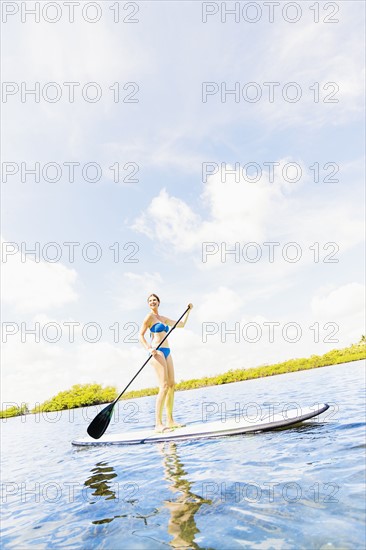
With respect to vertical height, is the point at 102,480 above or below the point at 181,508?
below

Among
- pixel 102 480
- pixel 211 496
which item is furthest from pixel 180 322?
pixel 211 496

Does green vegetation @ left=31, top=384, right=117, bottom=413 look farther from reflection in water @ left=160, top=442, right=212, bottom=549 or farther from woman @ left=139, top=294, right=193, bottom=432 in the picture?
reflection in water @ left=160, top=442, right=212, bottom=549

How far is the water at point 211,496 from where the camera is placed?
286 cm

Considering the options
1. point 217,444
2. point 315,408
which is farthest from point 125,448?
point 315,408

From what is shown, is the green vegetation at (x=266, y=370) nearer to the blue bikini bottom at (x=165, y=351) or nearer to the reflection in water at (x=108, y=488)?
the blue bikini bottom at (x=165, y=351)

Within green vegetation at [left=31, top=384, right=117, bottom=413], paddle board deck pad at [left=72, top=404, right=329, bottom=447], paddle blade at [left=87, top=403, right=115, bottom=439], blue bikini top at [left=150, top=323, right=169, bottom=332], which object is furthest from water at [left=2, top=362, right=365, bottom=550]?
green vegetation at [left=31, top=384, right=117, bottom=413]

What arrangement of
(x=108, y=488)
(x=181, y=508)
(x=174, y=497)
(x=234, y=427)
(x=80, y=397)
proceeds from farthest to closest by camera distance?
(x=80, y=397) → (x=234, y=427) → (x=108, y=488) → (x=174, y=497) → (x=181, y=508)

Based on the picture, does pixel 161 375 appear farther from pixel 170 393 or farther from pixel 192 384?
pixel 192 384

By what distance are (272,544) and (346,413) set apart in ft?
16.8

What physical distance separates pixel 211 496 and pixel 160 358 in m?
3.98

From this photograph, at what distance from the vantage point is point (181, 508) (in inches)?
142

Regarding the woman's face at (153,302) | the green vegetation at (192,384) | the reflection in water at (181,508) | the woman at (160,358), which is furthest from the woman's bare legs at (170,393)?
the green vegetation at (192,384)

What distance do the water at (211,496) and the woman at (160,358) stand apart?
38.1 inches

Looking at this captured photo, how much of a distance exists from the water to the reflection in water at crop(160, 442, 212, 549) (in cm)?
1
